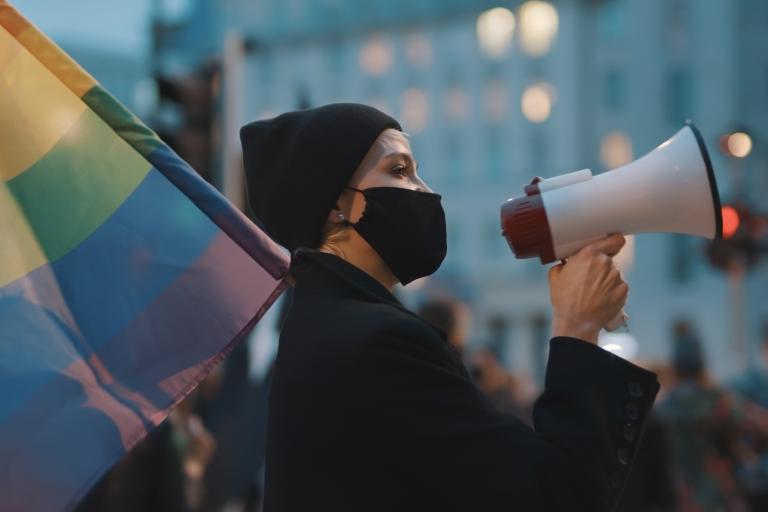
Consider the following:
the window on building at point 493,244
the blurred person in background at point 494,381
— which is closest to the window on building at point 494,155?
the window on building at point 493,244

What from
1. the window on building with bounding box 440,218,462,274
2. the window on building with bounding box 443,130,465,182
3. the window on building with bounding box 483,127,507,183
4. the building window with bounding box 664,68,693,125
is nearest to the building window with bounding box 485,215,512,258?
the window on building with bounding box 440,218,462,274

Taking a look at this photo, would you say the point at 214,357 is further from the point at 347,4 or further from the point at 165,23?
the point at 347,4

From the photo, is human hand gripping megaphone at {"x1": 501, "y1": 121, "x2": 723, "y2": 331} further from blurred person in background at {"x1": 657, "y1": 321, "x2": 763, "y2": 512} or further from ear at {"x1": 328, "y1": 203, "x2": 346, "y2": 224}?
blurred person in background at {"x1": 657, "y1": 321, "x2": 763, "y2": 512}

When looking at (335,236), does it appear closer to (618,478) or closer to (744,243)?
(618,478)

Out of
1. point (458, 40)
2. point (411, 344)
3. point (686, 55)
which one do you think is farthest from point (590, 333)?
point (458, 40)

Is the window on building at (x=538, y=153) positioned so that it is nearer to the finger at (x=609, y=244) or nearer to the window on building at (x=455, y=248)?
the window on building at (x=455, y=248)

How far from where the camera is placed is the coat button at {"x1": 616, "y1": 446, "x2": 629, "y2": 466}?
210 cm

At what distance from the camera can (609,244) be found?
220cm

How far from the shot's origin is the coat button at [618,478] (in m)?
2.08

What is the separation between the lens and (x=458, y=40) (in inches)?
2490

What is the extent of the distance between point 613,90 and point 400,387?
5602cm

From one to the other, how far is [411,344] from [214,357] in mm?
841

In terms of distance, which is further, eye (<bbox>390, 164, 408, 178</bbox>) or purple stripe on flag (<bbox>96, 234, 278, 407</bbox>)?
purple stripe on flag (<bbox>96, 234, 278, 407</bbox>)

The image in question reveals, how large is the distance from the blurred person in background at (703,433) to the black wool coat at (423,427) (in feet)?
17.4
